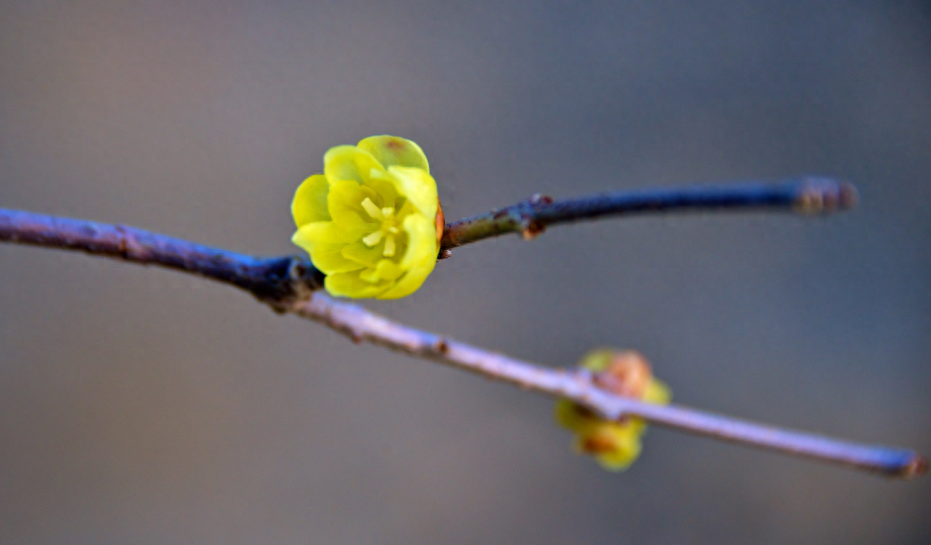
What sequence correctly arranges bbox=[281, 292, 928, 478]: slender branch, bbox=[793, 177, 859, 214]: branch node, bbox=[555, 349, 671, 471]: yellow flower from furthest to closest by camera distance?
1. bbox=[555, 349, 671, 471]: yellow flower
2. bbox=[281, 292, 928, 478]: slender branch
3. bbox=[793, 177, 859, 214]: branch node

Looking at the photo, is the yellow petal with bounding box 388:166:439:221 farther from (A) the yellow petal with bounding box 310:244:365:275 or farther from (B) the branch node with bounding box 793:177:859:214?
(B) the branch node with bounding box 793:177:859:214

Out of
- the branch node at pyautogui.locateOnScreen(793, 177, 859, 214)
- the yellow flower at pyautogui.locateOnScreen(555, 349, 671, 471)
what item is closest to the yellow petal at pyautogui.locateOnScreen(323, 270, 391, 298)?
the branch node at pyautogui.locateOnScreen(793, 177, 859, 214)

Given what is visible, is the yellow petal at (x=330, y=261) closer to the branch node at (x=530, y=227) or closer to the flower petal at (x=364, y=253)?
the flower petal at (x=364, y=253)

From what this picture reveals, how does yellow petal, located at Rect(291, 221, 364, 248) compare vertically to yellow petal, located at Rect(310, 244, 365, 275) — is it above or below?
above

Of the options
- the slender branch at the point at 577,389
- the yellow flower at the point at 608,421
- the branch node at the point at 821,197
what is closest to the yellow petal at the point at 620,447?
the yellow flower at the point at 608,421

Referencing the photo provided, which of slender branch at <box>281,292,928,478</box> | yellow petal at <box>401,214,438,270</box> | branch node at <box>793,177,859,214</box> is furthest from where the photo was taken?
slender branch at <box>281,292,928,478</box>

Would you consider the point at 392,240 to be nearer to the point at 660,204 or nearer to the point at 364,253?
the point at 364,253

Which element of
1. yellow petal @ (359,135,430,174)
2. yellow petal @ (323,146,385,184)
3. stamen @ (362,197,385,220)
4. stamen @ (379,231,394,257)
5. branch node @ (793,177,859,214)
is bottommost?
branch node @ (793,177,859,214)

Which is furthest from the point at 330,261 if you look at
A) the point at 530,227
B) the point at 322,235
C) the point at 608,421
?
the point at 608,421
